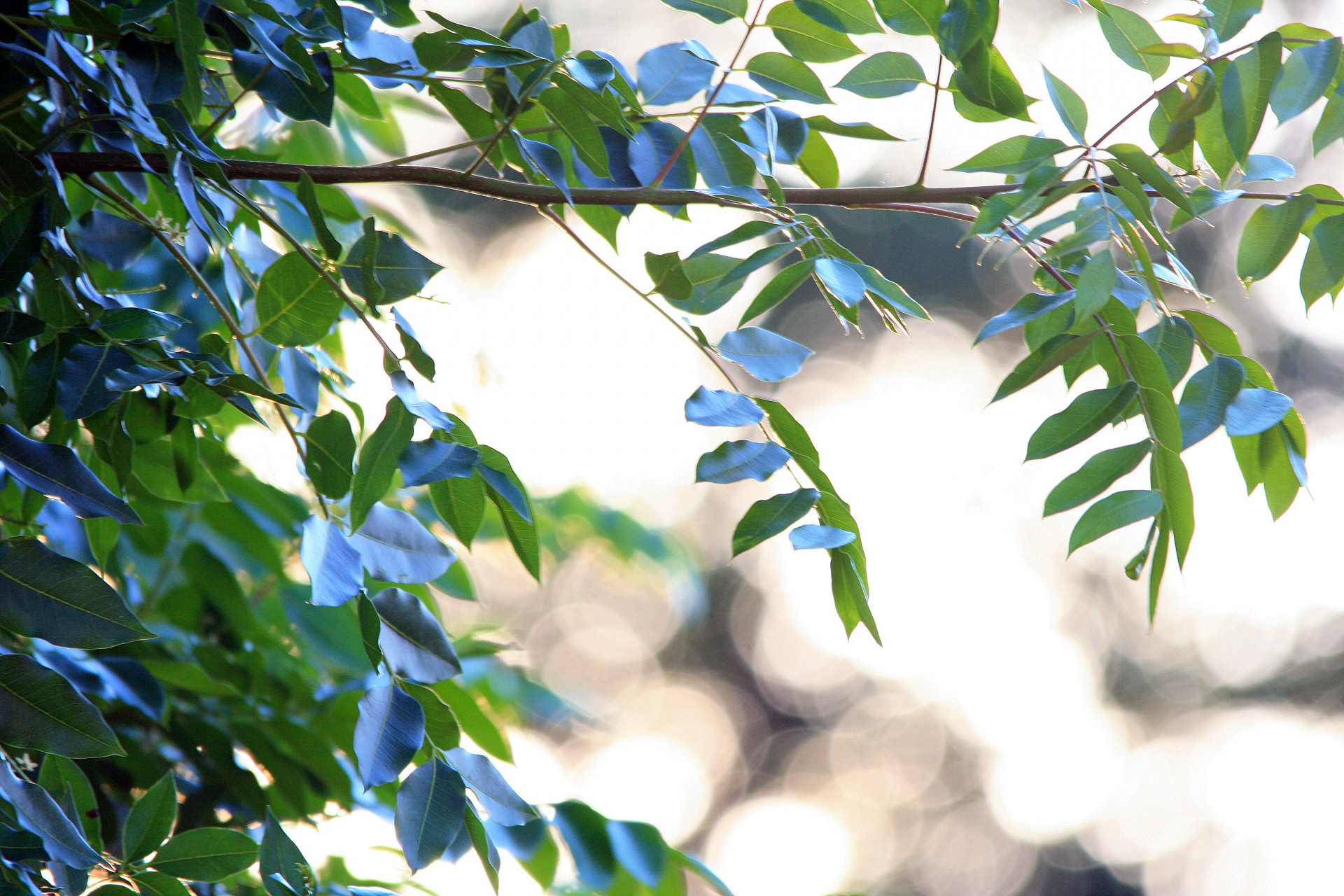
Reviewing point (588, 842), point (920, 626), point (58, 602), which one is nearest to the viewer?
point (58, 602)

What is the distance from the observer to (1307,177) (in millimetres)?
4852

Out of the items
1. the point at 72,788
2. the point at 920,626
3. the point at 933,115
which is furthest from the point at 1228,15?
the point at 920,626

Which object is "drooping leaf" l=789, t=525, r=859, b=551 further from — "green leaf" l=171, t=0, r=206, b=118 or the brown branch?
"green leaf" l=171, t=0, r=206, b=118

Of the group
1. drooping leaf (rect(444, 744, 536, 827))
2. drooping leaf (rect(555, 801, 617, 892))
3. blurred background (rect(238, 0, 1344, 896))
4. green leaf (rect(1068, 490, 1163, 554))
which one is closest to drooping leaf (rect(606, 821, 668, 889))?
drooping leaf (rect(555, 801, 617, 892))

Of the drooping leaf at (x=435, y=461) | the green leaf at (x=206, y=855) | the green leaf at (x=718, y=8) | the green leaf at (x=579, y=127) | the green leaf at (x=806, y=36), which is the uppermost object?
the green leaf at (x=718, y=8)

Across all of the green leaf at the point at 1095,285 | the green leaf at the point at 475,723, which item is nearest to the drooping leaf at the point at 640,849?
the green leaf at the point at 475,723

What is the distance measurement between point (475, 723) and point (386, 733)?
0.47 m

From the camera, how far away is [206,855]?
0.55 meters

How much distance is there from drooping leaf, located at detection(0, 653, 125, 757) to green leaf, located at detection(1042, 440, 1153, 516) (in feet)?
1.55

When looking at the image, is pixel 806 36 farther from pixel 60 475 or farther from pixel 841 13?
pixel 60 475

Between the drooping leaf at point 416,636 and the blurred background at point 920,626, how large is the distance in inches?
131

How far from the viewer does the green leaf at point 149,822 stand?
0.54 metres

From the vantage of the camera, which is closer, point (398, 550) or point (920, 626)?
point (398, 550)

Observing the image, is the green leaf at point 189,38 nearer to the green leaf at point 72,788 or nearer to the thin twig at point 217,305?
the thin twig at point 217,305
